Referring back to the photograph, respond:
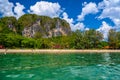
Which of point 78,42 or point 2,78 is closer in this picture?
point 2,78

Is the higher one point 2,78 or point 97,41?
point 97,41

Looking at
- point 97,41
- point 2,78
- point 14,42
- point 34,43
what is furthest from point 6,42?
point 2,78

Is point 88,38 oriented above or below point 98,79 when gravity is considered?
above

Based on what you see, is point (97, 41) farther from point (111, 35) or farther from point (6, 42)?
point (6, 42)

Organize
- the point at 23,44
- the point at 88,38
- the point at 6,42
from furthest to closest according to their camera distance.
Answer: the point at 88,38, the point at 23,44, the point at 6,42

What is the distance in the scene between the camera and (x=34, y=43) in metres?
110

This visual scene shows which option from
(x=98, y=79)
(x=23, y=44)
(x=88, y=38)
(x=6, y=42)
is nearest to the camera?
(x=98, y=79)

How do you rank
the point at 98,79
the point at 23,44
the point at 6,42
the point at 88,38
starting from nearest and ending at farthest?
the point at 98,79, the point at 6,42, the point at 23,44, the point at 88,38

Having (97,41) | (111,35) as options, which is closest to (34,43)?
(97,41)

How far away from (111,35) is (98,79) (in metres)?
103

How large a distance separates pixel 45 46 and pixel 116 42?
3854cm

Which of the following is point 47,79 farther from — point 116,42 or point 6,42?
point 116,42

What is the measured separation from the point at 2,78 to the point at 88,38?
3854 inches

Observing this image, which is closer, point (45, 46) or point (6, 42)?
point (6, 42)
